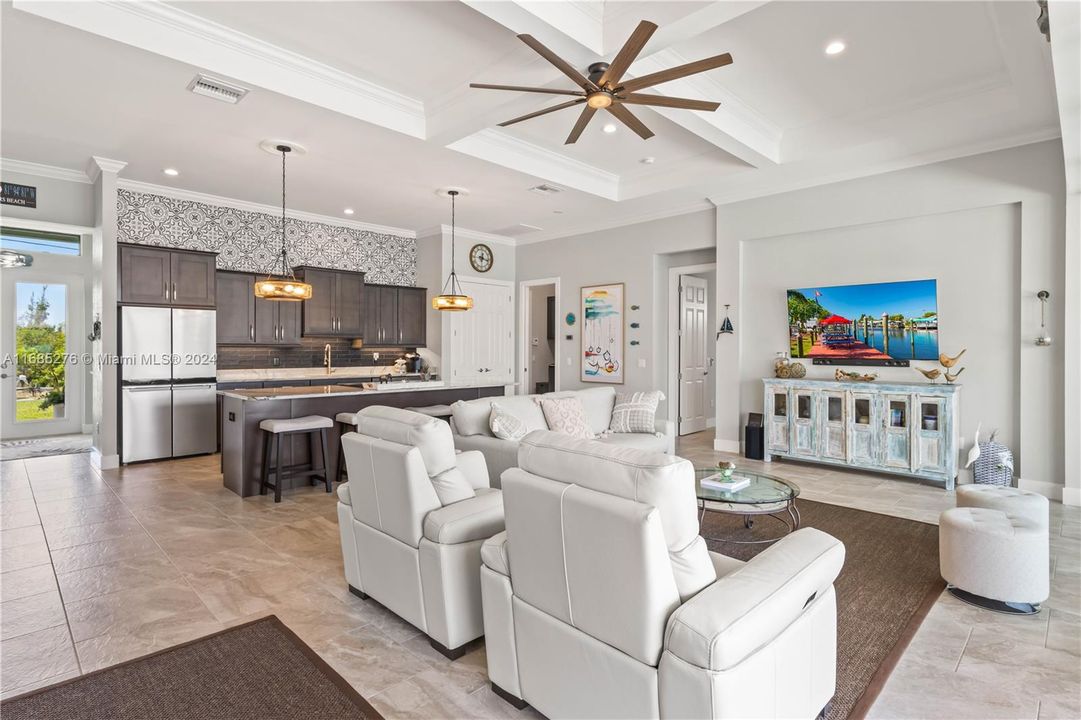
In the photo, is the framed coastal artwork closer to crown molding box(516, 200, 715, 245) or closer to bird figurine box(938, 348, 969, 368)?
crown molding box(516, 200, 715, 245)

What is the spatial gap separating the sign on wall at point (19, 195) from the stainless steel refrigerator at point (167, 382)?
139 centimetres

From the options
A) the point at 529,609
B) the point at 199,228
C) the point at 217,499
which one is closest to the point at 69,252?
the point at 199,228

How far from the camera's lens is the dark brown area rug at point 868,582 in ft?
7.29

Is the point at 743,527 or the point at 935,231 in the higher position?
the point at 935,231

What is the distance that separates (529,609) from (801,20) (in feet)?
12.5

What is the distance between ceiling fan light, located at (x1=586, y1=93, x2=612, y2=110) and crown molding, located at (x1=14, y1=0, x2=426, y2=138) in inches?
79.8

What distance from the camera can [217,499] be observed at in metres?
4.73

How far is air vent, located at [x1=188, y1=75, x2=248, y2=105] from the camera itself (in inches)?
151

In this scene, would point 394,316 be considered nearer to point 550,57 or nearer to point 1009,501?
point 550,57

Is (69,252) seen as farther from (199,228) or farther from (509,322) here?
(509,322)

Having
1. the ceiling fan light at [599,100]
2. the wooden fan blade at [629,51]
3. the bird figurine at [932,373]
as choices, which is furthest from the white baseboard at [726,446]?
the wooden fan blade at [629,51]

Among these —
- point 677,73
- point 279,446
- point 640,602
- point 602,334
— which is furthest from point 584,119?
point 602,334

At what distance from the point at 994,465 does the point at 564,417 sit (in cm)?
371

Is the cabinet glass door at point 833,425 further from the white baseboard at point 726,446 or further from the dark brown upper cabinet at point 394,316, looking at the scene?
the dark brown upper cabinet at point 394,316
